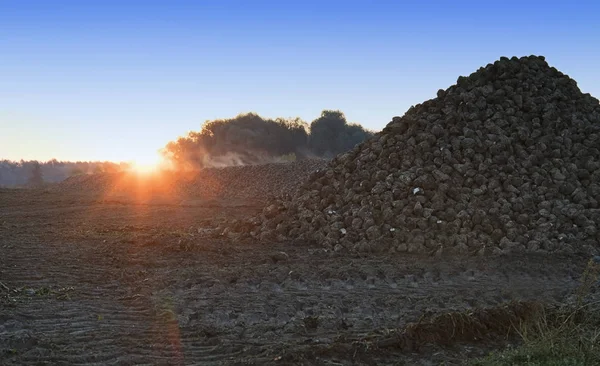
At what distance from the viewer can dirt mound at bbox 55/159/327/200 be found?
25.0 m

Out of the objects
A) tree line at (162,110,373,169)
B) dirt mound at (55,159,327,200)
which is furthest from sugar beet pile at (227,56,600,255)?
tree line at (162,110,373,169)

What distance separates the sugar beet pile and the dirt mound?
10.7 m

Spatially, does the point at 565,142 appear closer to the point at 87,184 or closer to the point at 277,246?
the point at 277,246

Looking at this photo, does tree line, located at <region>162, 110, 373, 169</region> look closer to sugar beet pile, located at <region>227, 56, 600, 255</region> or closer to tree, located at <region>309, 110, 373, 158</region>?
tree, located at <region>309, 110, 373, 158</region>

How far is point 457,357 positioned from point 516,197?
6.06 meters

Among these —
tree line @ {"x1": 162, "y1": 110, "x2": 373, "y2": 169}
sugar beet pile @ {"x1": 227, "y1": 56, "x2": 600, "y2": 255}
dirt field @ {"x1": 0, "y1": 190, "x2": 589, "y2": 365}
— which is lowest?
dirt field @ {"x1": 0, "y1": 190, "x2": 589, "y2": 365}

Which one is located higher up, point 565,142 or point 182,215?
point 565,142

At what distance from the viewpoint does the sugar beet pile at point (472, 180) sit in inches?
421

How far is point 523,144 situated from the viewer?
1258 centimetres

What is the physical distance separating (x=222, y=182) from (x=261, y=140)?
40.4 ft

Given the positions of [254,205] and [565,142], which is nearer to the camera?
[565,142]

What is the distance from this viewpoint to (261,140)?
128ft

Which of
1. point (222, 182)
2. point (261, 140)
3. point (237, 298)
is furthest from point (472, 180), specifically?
point (261, 140)

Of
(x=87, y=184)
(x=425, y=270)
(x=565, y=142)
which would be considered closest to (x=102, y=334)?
(x=425, y=270)
